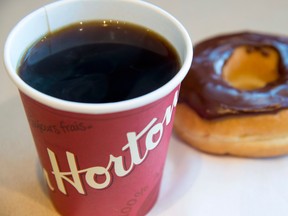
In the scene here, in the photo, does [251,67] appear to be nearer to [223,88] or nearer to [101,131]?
[223,88]

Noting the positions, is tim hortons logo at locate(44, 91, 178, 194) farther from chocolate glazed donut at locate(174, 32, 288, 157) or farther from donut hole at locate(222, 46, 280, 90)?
donut hole at locate(222, 46, 280, 90)

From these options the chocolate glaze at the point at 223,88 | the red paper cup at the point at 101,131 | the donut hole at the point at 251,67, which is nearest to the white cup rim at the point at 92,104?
the red paper cup at the point at 101,131

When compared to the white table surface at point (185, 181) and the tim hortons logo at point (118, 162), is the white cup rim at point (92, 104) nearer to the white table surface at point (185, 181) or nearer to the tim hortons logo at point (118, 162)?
the tim hortons logo at point (118, 162)

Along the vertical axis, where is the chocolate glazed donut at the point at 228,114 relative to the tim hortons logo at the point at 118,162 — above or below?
below

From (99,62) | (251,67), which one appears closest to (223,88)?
(251,67)

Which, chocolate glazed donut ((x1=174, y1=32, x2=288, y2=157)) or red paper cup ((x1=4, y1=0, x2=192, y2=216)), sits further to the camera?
chocolate glazed donut ((x1=174, y1=32, x2=288, y2=157))

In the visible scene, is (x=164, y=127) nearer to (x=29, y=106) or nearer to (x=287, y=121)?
(x=29, y=106)

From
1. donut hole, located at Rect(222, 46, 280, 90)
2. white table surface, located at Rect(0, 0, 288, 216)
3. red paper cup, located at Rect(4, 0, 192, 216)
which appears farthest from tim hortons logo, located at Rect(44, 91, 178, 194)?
donut hole, located at Rect(222, 46, 280, 90)

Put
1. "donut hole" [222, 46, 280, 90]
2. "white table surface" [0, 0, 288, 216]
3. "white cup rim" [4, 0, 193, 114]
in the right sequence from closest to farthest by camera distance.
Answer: "white cup rim" [4, 0, 193, 114]
"white table surface" [0, 0, 288, 216]
"donut hole" [222, 46, 280, 90]
